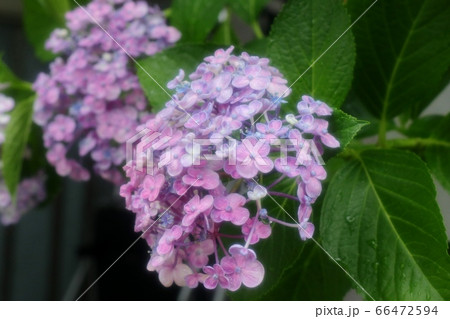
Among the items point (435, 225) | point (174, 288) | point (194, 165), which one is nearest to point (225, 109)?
point (194, 165)

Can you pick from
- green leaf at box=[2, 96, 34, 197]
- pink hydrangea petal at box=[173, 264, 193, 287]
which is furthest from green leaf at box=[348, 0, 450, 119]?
green leaf at box=[2, 96, 34, 197]

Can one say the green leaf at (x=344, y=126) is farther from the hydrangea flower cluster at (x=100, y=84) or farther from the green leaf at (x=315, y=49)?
the hydrangea flower cluster at (x=100, y=84)

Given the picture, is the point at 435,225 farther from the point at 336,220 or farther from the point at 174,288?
the point at 174,288

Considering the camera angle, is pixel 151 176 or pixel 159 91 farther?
pixel 159 91

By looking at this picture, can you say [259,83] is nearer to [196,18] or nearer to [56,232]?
[196,18]

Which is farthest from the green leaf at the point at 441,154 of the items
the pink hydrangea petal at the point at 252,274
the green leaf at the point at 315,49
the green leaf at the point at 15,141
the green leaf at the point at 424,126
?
the green leaf at the point at 15,141
